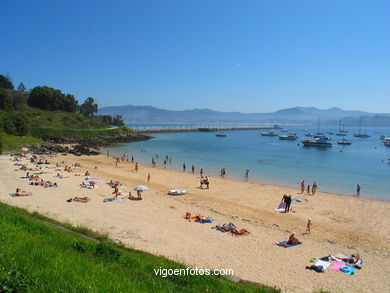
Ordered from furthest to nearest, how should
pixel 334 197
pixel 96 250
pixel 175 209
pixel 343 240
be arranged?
1. pixel 334 197
2. pixel 175 209
3. pixel 343 240
4. pixel 96 250

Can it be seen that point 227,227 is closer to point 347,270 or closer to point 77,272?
point 347,270

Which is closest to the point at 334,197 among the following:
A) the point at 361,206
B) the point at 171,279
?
the point at 361,206

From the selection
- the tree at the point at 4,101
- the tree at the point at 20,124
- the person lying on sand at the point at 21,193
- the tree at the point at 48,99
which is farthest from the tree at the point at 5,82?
the person lying on sand at the point at 21,193

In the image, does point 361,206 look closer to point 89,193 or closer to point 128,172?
point 89,193

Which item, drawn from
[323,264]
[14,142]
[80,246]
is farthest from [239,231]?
[14,142]

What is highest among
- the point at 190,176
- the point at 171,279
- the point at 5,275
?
the point at 5,275

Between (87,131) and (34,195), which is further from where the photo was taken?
(87,131)

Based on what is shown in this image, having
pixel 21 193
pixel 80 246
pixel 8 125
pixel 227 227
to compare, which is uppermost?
pixel 8 125

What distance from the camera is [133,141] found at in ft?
261

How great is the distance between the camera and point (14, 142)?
4456cm

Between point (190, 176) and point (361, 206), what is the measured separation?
16615 mm

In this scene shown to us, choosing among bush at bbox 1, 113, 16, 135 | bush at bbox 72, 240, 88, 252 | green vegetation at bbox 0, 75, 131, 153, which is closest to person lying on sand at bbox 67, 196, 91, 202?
bush at bbox 72, 240, 88, 252

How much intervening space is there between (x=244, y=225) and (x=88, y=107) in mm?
90644

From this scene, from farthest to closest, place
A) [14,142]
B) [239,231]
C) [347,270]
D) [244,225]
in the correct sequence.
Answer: [14,142] → [244,225] → [239,231] → [347,270]
